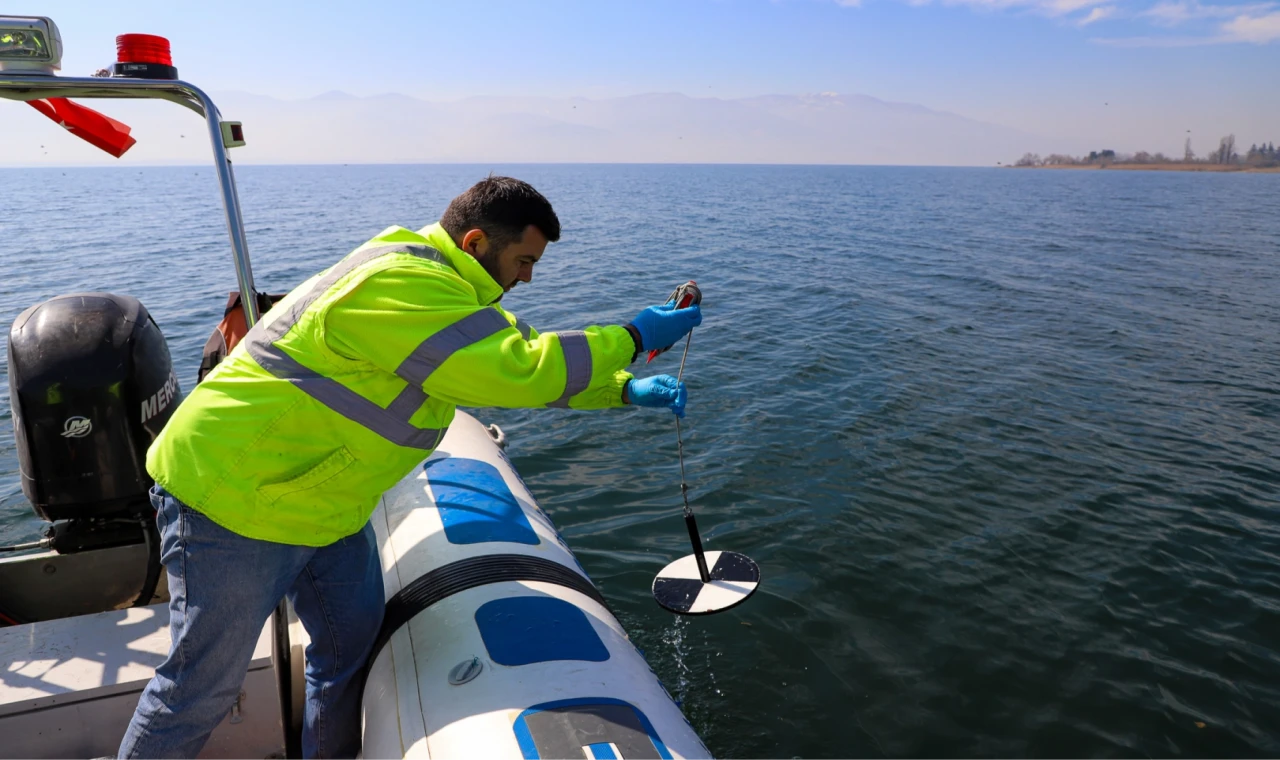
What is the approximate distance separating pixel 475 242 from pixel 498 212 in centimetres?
12

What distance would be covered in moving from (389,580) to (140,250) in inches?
875

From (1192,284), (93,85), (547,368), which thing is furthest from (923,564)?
(1192,284)

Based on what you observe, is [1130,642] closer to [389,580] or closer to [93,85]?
[389,580]

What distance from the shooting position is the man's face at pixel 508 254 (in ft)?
8.11

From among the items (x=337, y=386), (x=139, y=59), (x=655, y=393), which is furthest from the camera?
(x=655, y=393)

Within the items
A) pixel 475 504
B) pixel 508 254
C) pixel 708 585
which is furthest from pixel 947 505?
pixel 508 254

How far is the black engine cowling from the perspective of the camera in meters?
3.14

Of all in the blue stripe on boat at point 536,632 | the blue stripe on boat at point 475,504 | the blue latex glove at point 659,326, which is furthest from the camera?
the blue stripe on boat at point 475,504

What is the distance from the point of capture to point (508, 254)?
2.50 m

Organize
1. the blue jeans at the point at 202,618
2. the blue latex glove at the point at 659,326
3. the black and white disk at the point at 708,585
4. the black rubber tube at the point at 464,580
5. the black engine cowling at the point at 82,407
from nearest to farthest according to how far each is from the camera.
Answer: the blue jeans at the point at 202,618, the blue latex glove at the point at 659,326, the black rubber tube at the point at 464,580, the black engine cowling at the point at 82,407, the black and white disk at the point at 708,585

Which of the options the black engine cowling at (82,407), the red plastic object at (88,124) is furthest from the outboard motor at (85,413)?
the red plastic object at (88,124)

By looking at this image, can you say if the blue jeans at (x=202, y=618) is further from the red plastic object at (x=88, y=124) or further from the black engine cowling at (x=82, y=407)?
the red plastic object at (x=88, y=124)

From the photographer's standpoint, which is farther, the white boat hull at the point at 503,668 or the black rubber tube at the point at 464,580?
the black rubber tube at the point at 464,580

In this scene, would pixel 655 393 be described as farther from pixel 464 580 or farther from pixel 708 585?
pixel 708 585
